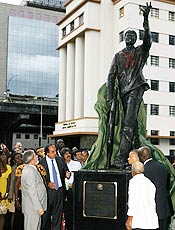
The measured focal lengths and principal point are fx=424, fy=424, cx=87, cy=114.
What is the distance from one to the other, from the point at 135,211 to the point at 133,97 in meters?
3.58

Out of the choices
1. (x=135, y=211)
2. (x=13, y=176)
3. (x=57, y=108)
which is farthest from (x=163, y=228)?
(x=57, y=108)

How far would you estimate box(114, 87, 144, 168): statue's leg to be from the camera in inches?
340

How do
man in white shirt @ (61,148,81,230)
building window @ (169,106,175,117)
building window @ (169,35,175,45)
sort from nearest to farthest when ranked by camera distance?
man in white shirt @ (61,148,81,230) → building window @ (169,106,175,117) → building window @ (169,35,175,45)

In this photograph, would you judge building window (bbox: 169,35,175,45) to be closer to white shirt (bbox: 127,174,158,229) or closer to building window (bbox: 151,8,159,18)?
building window (bbox: 151,8,159,18)

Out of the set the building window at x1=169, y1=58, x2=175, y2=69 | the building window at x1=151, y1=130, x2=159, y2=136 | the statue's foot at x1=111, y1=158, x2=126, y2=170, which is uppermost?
the building window at x1=169, y1=58, x2=175, y2=69

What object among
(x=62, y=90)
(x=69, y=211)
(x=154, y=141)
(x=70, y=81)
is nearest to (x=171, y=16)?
(x=70, y=81)

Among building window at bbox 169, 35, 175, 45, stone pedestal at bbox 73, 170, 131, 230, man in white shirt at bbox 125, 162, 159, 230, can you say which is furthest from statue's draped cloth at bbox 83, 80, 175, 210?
building window at bbox 169, 35, 175, 45

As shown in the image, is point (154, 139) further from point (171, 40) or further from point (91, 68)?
point (171, 40)

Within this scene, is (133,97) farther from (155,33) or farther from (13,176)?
(155,33)

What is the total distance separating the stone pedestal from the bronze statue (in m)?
0.75

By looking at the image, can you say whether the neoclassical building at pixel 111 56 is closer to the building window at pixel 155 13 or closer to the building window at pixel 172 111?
the building window at pixel 155 13

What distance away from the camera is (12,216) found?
9523mm

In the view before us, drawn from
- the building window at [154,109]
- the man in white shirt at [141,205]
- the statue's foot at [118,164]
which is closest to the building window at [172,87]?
the building window at [154,109]

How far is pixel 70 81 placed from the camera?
50625 mm
